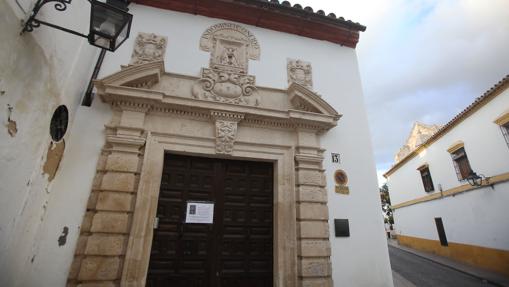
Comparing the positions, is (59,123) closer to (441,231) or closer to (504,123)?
(504,123)

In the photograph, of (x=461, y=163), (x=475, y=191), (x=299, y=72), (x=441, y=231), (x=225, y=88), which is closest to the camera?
(x=225, y=88)

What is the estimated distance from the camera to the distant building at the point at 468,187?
7.87 meters

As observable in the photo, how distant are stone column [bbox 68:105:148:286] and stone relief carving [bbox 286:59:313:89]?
272cm

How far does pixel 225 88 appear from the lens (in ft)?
13.5

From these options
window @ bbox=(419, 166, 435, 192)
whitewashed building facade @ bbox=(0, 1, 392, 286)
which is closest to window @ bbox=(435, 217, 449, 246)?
window @ bbox=(419, 166, 435, 192)

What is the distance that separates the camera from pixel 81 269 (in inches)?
114

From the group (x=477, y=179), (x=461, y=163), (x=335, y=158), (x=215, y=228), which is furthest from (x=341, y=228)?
(x=461, y=163)

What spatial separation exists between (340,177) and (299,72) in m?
2.14

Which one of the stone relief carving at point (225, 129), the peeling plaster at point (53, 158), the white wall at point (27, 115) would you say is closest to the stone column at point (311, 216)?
the stone relief carving at point (225, 129)

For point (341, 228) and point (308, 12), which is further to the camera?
point (308, 12)

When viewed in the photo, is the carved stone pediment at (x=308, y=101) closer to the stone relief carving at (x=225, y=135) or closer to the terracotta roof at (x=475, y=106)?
the stone relief carving at (x=225, y=135)

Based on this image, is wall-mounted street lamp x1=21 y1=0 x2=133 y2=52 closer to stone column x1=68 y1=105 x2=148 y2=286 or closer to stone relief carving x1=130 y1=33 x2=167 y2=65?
stone column x1=68 y1=105 x2=148 y2=286

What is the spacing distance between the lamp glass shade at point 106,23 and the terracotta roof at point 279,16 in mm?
2450

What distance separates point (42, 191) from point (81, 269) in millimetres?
1023
